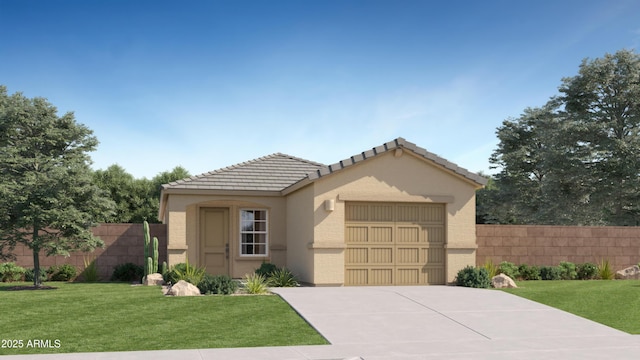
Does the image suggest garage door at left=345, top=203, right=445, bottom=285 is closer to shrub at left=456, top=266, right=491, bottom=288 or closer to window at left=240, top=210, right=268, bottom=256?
shrub at left=456, top=266, right=491, bottom=288

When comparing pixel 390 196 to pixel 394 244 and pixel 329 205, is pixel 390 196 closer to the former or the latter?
pixel 394 244

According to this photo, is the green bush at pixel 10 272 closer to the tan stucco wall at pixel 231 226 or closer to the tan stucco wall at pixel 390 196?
the tan stucco wall at pixel 231 226

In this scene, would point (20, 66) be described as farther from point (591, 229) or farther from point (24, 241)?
point (591, 229)

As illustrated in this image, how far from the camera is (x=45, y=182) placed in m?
19.1

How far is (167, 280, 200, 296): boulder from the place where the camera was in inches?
651

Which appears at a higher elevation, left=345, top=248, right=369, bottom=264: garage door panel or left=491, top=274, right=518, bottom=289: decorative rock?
left=345, top=248, right=369, bottom=264: garage door panel

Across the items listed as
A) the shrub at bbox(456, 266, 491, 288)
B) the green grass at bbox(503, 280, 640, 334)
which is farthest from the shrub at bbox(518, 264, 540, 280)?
the shrub at bbox(456, 266, 491, 288)

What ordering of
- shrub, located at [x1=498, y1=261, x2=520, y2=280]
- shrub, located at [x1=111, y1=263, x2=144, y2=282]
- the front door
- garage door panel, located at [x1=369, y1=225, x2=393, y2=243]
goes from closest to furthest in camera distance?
garage door panel, located at [x1=369, y1=225, x2=393, y2=243]
shrub, located at [x1=498, y1=261, x2=520, y2=280]
shrub, located at [x1=111, y1=263, x2=144, y2=282]
the front door

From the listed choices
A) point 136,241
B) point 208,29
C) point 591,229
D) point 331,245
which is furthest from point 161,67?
point 591,229

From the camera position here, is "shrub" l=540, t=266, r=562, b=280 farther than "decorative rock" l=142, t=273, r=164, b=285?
Yes

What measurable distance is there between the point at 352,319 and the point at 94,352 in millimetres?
5236

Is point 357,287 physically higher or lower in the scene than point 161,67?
lower

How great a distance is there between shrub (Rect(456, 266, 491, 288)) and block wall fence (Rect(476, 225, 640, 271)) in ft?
11.7

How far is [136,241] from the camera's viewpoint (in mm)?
23641
